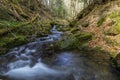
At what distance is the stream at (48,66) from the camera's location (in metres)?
6.69

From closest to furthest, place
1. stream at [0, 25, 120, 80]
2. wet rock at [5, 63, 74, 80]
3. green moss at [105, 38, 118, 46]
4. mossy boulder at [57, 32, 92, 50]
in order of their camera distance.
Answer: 1. wet rock at [5, 63, 74, 80]
2. stream at [0, 25, 120, 80]
3. green moss at [105, 38, 118, 46]
4. mossy boulder at [57, 32, 92, 50]

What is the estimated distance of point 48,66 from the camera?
7.82 metres

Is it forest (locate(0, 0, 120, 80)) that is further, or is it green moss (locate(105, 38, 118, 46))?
green moss (locate(105, 38, 118, 46))

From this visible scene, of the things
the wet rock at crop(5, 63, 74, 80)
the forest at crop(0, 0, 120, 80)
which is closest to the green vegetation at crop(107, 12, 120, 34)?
the forest at crop(0, 0, 120, 80)

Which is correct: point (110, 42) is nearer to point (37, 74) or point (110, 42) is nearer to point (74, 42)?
point (74, 42)

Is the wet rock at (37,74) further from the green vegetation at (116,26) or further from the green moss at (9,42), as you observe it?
the green vegetation at (116,26)

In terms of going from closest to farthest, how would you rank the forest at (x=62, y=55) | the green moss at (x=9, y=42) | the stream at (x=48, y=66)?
1. the stream at (x=48, y=66)
2. the forest at (x=62, y=55)
3. the green moss at (x=9, y=42)

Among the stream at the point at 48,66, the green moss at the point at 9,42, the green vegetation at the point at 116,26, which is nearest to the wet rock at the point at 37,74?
the stream at the point at 48,66

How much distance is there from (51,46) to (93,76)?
4549 mm

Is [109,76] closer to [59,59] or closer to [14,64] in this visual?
[59,59]

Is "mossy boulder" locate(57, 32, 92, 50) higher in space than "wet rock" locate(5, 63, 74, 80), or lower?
higher

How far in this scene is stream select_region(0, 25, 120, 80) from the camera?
21.9 ft

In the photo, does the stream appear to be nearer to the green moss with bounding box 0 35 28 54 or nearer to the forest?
the forest

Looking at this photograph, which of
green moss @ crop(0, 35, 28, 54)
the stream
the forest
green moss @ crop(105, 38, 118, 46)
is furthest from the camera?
green moss @ crop(105, 38, 118, 46)
